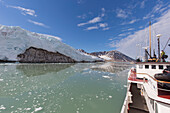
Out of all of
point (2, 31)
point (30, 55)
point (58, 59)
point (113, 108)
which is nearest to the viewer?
point (113, 108)

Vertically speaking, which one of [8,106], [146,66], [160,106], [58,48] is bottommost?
[8,106]

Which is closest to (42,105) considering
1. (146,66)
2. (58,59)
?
(146,66)

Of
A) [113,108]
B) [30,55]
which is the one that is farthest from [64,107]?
[30,55]

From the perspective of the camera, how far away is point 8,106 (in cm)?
465

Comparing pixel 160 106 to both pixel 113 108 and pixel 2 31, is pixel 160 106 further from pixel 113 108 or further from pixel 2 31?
pixel 2 31

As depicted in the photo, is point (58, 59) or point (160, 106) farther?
point (58, 59)

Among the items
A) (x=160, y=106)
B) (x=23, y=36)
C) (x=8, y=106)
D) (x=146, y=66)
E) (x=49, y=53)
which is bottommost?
(x=8, y=106)

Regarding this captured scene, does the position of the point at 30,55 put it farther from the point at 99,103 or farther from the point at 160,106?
the point at 160,106

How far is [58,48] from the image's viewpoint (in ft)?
207

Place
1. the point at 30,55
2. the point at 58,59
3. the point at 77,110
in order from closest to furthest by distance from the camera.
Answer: the point at 77,110, the point at 30,55, the point at 58,59

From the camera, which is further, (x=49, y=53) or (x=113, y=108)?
(x=49, y=53)

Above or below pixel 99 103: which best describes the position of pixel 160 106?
above

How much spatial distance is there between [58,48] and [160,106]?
66.2m

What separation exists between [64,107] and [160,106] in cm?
500
